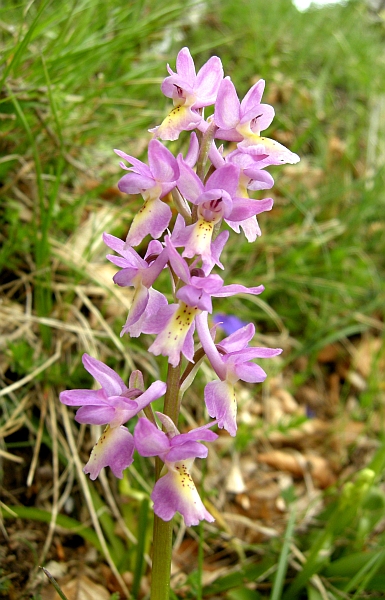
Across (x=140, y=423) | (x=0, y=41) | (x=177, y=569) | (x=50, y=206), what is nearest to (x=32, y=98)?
(x=50, y=206)

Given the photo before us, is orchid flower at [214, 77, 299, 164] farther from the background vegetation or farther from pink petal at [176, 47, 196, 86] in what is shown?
the background vegetation

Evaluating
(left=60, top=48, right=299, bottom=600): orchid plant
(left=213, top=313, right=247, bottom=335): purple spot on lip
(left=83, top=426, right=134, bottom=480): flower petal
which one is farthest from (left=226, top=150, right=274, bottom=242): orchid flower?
(left=213, top=313, right=247, bottom=335): purple spot on lip

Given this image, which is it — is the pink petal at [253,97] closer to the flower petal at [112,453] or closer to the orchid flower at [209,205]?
the orchid flower at [209,205]

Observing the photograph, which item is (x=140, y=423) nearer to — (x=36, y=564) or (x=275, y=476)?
(x=36, y=564)

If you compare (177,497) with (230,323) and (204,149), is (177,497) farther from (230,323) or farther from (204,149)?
(230,323)

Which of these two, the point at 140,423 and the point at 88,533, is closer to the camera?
the point at 140,423

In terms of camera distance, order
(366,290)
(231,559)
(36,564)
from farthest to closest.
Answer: (366,290) → (231,559) → (36,564)

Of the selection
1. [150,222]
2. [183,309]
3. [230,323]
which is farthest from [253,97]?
[230,323]

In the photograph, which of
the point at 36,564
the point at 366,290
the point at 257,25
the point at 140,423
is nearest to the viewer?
the point at 140,423

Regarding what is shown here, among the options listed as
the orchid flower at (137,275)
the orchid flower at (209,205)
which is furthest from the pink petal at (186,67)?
the orchid flower at (137,275)
